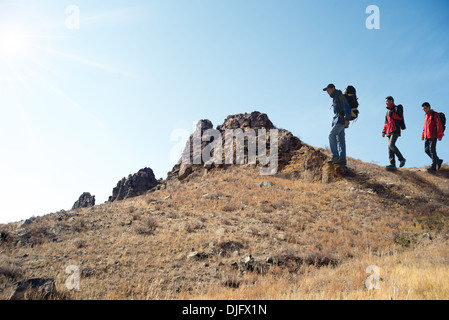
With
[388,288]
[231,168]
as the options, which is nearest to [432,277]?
[388,288]

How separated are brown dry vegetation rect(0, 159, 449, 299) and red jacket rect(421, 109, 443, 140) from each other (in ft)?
9.19

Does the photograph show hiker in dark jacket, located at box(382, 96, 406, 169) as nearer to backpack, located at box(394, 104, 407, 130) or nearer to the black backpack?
backpack, located at box(394, 104, 407, 130)

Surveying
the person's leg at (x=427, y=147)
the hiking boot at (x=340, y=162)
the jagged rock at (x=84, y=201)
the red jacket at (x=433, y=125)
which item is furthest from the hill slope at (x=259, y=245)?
the jagged rock at (x=84, y=201)

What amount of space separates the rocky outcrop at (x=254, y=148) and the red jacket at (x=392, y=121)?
4800 mm

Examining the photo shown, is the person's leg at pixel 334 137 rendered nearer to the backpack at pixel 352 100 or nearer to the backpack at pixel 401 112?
the backpack at pixel 352 100

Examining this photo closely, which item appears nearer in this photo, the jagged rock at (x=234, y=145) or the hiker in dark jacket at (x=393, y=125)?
the hiker in dark jacket at (x=393, y=125)

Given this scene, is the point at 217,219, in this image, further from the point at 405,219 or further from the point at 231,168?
the point at 231,168

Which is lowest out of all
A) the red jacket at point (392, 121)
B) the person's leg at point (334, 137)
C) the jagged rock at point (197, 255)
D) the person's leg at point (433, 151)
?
the jagged rock at point (197, 255)

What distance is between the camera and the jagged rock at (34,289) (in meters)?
5.43

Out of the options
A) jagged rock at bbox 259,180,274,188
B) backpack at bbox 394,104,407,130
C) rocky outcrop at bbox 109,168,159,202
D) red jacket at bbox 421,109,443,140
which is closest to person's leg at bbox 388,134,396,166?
backpack at bbox 394,104,407,130

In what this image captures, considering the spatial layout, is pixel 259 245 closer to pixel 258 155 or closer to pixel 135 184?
pixel 258 155

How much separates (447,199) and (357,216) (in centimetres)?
524

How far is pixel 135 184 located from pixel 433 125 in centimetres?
3072

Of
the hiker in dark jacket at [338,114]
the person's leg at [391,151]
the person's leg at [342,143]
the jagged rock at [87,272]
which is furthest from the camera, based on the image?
the person's leg at [391,151]
